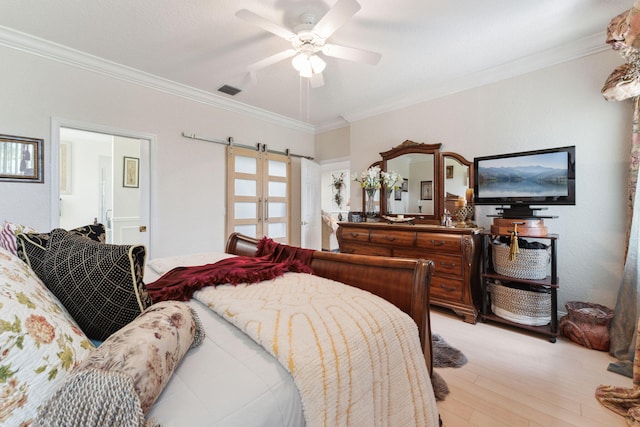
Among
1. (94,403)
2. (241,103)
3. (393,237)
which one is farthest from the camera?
(241,103)

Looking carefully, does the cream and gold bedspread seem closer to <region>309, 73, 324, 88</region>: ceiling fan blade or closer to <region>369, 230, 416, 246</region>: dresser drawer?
<region>369, 230, 416, 246</region>: dresser drawer

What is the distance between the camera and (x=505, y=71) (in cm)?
293

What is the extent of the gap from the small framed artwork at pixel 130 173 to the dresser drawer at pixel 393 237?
→ 12.5ft

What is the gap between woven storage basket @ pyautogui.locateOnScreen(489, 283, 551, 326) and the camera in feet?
8.02

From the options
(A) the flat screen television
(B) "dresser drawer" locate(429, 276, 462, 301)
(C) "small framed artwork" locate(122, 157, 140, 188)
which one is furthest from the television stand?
(C) "small framed artwork" locate(122, 157, 140, 188)

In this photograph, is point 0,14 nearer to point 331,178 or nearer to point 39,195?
point 39,195

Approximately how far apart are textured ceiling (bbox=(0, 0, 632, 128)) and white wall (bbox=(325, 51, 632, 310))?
0.22m

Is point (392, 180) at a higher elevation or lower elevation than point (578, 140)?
lower

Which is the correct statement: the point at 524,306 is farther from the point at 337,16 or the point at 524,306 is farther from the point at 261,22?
the point at 261,22

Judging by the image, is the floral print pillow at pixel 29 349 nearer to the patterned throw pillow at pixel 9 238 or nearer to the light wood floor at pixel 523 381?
the patterned throw pillow at pixel 9 238

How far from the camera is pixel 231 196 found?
3986 millimetres

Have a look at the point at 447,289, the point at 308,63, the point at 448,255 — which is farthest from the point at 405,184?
the point at 308,63

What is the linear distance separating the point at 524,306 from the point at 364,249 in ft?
5.50

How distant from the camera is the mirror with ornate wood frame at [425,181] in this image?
330cm
